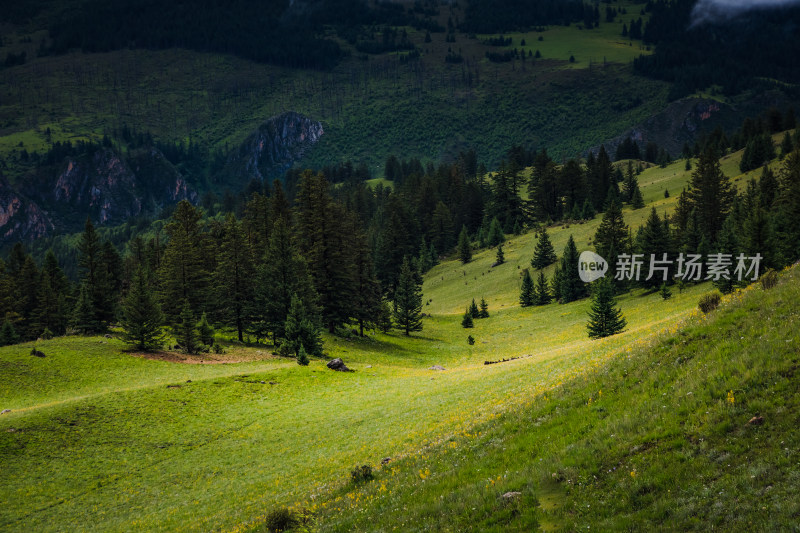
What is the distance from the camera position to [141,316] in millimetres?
47000

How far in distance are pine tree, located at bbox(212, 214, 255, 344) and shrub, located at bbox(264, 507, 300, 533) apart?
47.4m

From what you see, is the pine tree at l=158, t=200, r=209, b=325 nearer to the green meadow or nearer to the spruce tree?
the green meadow

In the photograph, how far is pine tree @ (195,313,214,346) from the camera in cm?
5146

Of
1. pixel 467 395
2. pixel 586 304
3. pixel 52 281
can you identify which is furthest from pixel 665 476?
pixel 52 281

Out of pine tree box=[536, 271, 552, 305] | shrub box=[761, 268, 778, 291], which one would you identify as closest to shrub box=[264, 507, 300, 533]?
shrub box=[761, 268, 778, 291]

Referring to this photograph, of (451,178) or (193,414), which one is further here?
(451,178)

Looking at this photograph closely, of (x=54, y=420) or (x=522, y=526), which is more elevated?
(x=522, y=526)

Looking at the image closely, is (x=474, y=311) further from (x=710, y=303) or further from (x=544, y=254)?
(x=710, y=303)

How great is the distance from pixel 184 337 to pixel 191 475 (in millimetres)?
27592

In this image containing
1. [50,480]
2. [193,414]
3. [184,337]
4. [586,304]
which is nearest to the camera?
[50,480]

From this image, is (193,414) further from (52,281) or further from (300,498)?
(52,281)

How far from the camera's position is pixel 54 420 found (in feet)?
98.5

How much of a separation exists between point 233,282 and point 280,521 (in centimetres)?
4945

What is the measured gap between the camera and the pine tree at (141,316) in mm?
46219
